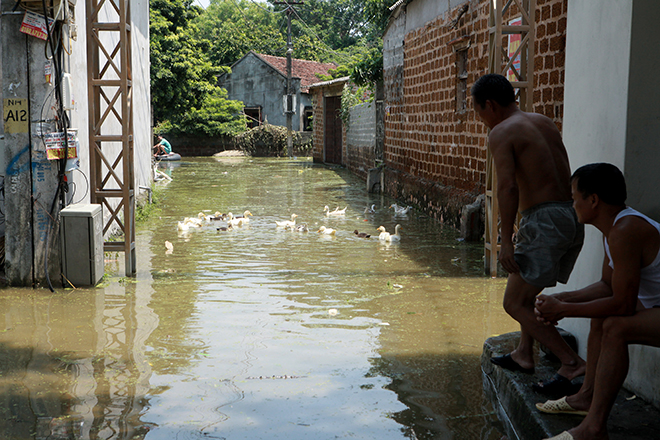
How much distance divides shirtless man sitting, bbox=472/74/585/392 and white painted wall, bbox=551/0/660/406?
343 mm

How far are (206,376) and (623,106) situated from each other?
334 centimetres

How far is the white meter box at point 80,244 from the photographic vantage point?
7422 mm

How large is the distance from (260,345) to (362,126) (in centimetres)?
1856

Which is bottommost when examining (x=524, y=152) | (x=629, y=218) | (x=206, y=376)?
(x=206, y=376)

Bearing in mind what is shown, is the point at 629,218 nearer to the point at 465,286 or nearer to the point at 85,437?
A: the point at 85,437

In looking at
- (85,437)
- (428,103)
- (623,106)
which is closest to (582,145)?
(623,106)

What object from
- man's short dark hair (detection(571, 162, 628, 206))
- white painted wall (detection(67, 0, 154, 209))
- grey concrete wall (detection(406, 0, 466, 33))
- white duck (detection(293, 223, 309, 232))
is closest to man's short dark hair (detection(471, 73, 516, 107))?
man's short dark hair (detection(571, 162, 628, 206))

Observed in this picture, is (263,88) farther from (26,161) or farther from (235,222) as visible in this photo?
(26,161)

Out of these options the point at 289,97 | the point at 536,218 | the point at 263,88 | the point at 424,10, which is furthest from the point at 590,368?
the point at 263,88

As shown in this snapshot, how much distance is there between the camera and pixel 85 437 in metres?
3.89

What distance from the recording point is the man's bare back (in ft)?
13.8

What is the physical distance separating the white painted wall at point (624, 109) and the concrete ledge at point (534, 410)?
0.16 meters

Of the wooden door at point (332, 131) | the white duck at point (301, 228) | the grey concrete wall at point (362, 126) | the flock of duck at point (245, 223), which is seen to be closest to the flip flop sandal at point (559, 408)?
the flock of duck at point (245, 223)

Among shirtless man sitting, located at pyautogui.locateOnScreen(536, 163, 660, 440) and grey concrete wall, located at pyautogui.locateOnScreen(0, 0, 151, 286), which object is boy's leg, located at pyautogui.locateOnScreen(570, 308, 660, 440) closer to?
shirtless man sitting, located at pyautogui.locateOnScreen(536, 163, 660, 440)
